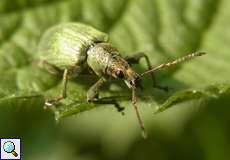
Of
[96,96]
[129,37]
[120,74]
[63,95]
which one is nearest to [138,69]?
[129,37]

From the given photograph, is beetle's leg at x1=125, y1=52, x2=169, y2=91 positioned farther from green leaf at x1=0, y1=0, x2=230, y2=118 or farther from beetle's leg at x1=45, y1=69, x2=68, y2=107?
beetle's leg at x1=45, y1=69, x2=68, y2=107

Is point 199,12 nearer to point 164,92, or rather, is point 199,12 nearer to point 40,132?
point 164,92

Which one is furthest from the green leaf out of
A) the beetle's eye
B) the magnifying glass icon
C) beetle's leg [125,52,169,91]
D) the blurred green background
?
the magnifying glass icon

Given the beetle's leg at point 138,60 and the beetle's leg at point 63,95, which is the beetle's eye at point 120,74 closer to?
the beetle's leg at point 138,60

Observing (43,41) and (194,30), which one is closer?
(43,41)

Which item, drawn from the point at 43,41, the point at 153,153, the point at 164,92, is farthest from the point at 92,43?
the point at 153,153

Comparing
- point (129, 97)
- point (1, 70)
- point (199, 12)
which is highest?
point (199, 12)

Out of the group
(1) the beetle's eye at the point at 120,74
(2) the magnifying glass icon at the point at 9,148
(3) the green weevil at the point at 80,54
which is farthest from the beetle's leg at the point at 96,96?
(2) the magnifying glass icon at the point at 9,148

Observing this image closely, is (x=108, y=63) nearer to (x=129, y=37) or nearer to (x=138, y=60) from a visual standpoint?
(x=138, y=60)
